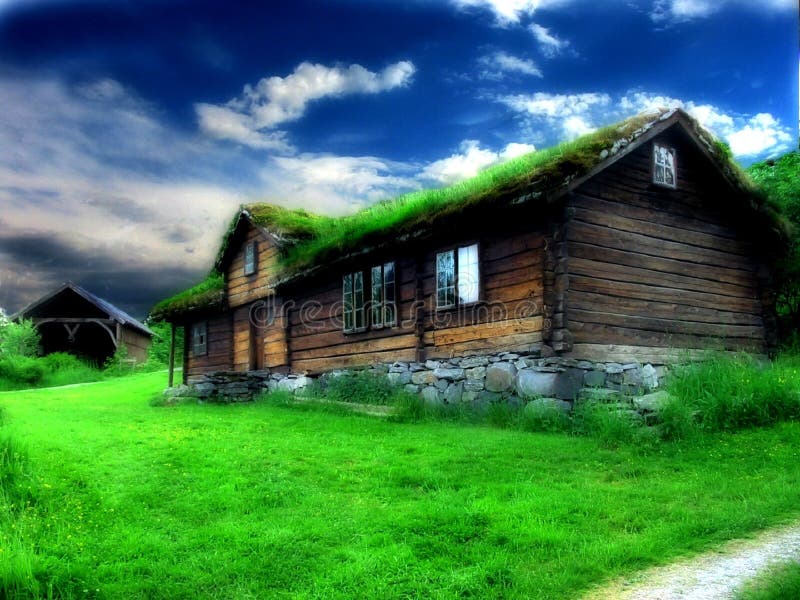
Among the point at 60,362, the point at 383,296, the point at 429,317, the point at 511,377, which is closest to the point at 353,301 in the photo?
the point at 383,296

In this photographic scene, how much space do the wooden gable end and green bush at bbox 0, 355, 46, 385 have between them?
1262cm

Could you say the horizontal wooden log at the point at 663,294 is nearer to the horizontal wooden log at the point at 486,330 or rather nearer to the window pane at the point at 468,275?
the horizontal wooden log at the point at 486,330

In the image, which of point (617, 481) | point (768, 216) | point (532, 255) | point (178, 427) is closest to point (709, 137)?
point (768, 216)

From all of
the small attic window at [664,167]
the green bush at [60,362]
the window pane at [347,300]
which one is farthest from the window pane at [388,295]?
the green bush at [60,362]

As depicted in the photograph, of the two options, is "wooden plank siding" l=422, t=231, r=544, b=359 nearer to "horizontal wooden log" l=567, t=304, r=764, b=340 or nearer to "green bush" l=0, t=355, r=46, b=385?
"horizontal wooden log" l=567, t=304, r=764, b=340

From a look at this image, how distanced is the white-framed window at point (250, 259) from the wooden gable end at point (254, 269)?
1.8 inches

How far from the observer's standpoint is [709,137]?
45.0ft

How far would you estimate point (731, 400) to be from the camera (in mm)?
10039

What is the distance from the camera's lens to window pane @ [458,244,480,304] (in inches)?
522

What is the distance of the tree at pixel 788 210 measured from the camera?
1558cm

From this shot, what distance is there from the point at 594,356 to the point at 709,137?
5219 mm

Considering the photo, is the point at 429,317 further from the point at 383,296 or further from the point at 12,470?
the point at 12,470

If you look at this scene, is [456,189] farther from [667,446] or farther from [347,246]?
[667,446]

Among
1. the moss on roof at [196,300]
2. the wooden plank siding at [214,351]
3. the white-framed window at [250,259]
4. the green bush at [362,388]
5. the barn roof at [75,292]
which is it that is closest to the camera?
the green bush at [362,388]
